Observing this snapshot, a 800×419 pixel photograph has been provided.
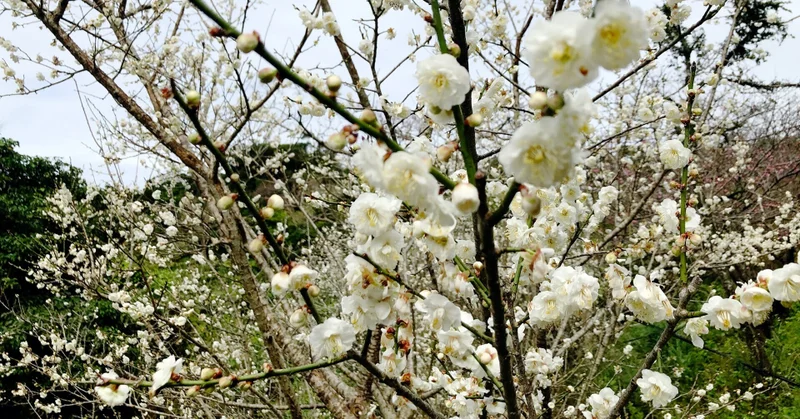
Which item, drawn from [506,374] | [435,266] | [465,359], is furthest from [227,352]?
[506,374]

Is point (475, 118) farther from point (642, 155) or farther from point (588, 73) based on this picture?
point (642, 155)

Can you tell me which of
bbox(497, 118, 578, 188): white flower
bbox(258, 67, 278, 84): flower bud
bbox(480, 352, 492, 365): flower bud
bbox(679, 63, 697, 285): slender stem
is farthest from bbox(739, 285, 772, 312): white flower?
bbox(258, 67, 278, 84): flower bud

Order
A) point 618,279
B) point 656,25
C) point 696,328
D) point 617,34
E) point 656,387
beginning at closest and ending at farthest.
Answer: point 617,34 → point 618,279 → point 696,328 → point 656,387 → point 656,25

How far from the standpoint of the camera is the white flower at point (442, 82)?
97 centimetres

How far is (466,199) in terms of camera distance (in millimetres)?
831

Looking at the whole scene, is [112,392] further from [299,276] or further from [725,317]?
[725,317]

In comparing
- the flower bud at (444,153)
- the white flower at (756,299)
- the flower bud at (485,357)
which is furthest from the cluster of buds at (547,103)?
the flower bud at (485,357)

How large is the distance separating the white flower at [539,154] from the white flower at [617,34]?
12 centimetres

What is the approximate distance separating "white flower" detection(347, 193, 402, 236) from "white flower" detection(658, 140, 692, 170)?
1.29 meters

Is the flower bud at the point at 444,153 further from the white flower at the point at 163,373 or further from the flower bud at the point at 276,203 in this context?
the white flower at the point at 163,373

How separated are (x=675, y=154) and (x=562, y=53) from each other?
1405 mm

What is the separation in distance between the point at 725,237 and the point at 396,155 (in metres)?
6.11

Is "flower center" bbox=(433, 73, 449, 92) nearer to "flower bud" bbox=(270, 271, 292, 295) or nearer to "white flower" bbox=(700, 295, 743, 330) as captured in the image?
"flower bud" bbox=(270, 271, 292, 295)

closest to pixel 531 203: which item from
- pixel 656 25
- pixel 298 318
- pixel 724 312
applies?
pixel 298 318
